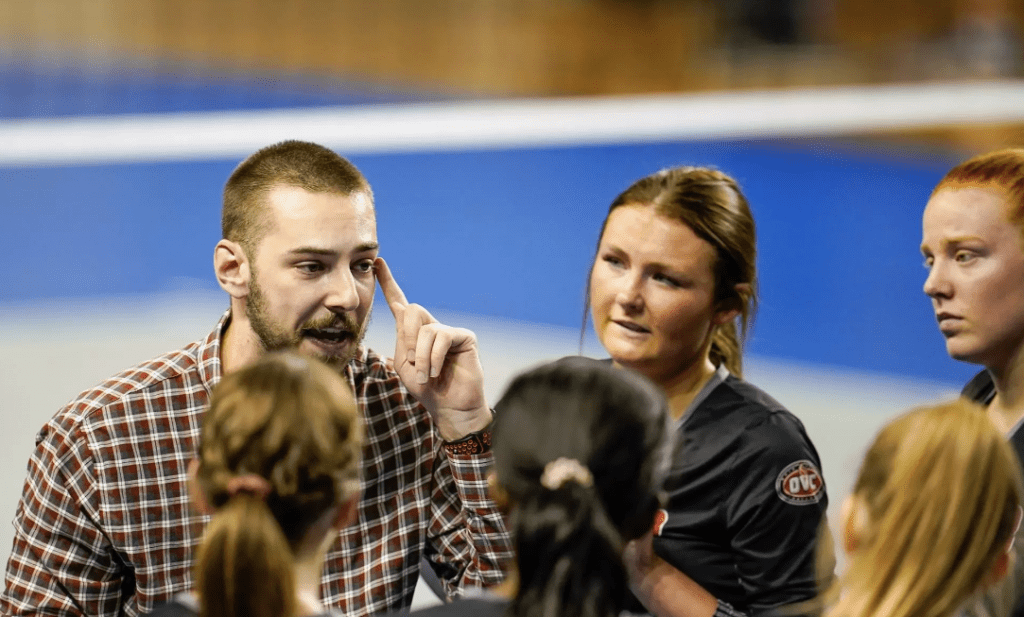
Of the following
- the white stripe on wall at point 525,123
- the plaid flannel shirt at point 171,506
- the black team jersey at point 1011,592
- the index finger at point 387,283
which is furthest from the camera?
the white stripe on wall at point 525,123

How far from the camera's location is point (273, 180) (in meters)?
2.28

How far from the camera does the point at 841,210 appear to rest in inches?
303

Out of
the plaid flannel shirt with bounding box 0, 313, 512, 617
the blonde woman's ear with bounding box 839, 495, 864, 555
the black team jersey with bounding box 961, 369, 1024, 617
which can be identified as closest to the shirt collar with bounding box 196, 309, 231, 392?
the plaid flannel shirt with bounding box 0, 313, 512, 617

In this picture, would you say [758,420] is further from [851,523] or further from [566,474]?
[566,474]

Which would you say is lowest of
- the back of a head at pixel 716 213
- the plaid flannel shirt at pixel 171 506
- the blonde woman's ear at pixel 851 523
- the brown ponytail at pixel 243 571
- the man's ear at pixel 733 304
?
the plaid flannel shirt at pixel 171 506

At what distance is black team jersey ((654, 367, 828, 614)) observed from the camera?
2.18 metres

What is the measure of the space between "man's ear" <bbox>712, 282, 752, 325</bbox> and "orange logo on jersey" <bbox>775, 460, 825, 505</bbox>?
0.37 m

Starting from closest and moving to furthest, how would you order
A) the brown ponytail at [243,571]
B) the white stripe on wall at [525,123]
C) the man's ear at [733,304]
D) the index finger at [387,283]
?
the brown ponytail at [243,571] → the index finger at [387,283] → the man's ear at [733,304] → the white stripe on wall at [525,123]

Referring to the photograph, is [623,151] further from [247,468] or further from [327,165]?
[247,468]

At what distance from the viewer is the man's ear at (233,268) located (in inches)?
89.9

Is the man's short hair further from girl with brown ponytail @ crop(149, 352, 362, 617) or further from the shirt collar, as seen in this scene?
girl with brown ponytail @ crop(149, 352, 362, 617)

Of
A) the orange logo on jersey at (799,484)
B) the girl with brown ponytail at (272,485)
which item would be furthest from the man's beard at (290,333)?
the orange logo on jersey at (799,484)

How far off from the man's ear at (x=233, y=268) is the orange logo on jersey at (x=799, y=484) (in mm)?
1069

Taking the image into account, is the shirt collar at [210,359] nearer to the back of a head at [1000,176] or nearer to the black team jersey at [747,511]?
the black team jersey at [747,511]
